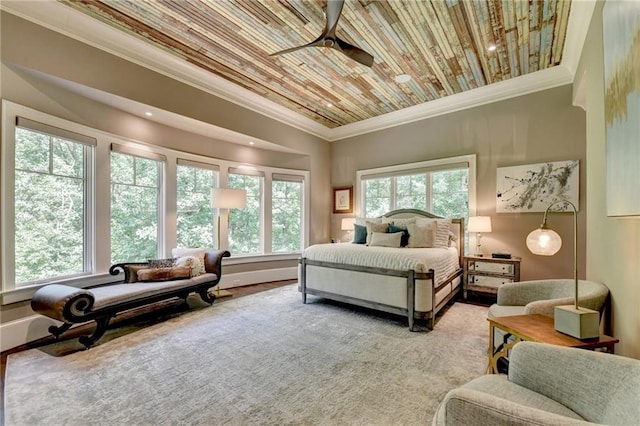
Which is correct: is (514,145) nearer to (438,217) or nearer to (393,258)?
(438,217)

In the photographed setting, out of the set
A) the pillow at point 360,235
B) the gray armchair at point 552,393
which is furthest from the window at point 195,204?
the gray armchair at point 552,393

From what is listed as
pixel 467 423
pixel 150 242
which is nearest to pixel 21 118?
pixel 150 242

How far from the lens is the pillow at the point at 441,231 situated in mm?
4266

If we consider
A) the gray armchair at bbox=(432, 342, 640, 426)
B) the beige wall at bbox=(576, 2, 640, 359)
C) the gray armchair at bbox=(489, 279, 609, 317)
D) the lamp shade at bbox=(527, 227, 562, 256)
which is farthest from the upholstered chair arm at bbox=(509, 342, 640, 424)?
the gray armchair at bbox=(489, 279, 609, 317)

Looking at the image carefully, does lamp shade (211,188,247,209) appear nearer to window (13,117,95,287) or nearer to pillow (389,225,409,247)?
window (13,117,95,287)

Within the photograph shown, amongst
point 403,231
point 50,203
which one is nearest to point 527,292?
point 403,231

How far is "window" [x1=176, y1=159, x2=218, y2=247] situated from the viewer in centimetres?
457

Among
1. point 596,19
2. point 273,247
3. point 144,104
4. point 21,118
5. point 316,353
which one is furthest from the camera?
point 273,247

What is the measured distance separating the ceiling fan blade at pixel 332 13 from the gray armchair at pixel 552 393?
269 centimetres

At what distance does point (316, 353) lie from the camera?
2551mm

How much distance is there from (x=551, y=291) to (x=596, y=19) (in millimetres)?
2293

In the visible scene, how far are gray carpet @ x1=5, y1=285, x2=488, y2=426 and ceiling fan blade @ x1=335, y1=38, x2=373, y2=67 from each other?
2.92m

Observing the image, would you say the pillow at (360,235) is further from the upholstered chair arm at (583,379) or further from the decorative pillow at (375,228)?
the upholstered chair arm at (583,379)

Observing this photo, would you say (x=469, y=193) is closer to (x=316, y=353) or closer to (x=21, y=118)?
(x=316, y=353)
